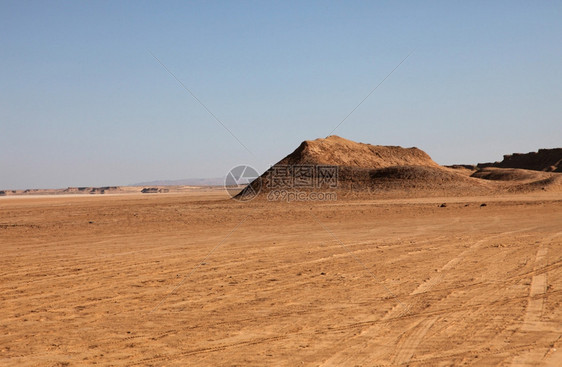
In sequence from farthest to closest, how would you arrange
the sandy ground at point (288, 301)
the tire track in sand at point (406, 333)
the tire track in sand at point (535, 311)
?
the sandy ground at point (288, 301)
the tire track in sand at point (406, 333)
the tire track in sand at point (535, 311)

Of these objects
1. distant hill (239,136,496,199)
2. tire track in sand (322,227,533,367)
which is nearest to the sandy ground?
tire track in sand (322,227,533,367)

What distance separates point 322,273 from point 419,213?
18721 mm

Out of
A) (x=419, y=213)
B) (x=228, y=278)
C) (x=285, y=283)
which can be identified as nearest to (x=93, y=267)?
(x=228, y=278)

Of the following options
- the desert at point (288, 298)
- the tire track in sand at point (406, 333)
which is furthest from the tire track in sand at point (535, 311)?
the tire track in sand at point (406, 333)

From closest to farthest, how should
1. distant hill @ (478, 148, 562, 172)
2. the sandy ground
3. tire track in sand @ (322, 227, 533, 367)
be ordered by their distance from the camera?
1. tire track in sand @ (322, 227, 533, 367)
2. the sandy ground
3. distant hill @ (478, 148, 562, 172)

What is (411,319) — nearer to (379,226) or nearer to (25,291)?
(25,291)

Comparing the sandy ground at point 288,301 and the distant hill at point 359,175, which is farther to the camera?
the distant hill at point 359,175

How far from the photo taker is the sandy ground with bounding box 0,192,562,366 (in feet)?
20.3

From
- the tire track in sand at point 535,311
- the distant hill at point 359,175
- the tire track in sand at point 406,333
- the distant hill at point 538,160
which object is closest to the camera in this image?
the tire track in sand at point 535,311

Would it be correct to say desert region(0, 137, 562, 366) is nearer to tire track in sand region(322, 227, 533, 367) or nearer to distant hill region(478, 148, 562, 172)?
tire track in sand region(322, 227, 533, 367)

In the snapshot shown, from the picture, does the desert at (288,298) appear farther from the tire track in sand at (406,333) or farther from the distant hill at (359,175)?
the distant hill at (359,175)

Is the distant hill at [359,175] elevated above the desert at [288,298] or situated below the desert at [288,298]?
above

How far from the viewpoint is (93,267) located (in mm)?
12750

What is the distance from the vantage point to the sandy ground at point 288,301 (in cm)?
618
